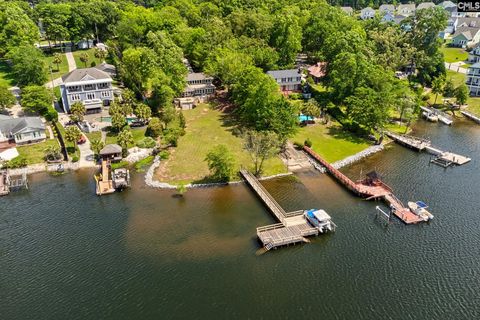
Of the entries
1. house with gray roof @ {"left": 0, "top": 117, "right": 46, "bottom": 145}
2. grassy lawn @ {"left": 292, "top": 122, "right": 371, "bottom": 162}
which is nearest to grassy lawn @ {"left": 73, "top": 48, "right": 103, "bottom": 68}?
house with gray roof @ {"left": 0, "top": 117, "right": 46, "bottom": 145}

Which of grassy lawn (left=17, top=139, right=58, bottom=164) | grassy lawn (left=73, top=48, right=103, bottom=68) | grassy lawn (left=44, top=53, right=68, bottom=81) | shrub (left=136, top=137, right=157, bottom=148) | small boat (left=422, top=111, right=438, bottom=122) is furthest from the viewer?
grassy lawn (left=73, top=48, right=103, bottom=68)

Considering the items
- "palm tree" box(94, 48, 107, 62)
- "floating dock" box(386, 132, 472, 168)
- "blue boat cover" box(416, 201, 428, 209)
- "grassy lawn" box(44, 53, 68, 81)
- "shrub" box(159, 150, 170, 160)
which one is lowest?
"blue boat cover" box(416, 201, 428, 209)

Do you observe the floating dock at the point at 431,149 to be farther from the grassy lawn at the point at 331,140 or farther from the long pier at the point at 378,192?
the long pier at the point at 378,192

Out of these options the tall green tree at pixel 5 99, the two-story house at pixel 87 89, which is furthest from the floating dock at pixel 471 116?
the tall green tree at pixel 5 99

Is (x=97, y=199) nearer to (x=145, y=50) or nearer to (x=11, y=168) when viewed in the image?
(x=11, y=168)

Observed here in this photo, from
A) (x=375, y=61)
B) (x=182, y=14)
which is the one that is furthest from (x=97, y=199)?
(x=182, y=14)

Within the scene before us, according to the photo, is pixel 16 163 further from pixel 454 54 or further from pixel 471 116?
pixel 454 54

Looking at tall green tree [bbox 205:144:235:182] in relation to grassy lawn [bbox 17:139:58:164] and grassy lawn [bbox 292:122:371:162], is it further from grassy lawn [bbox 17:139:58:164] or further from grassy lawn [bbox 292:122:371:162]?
grassy lawn [bbox 17:139:58:164]
